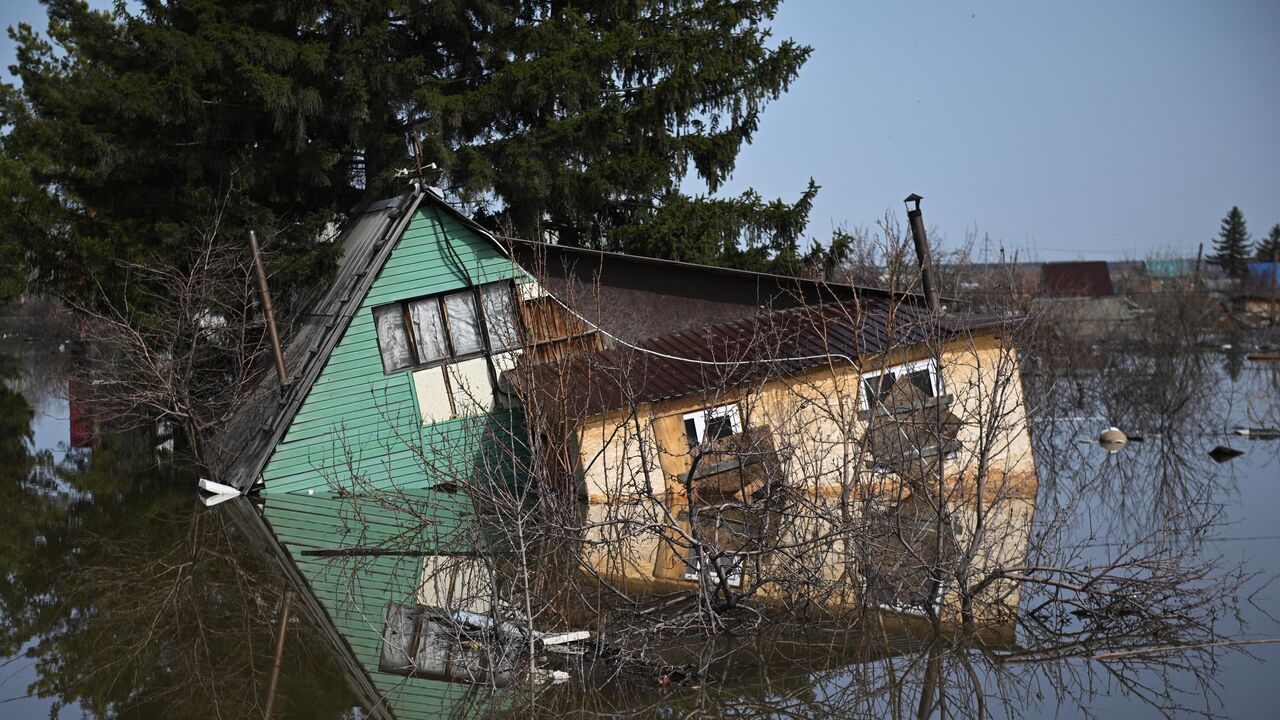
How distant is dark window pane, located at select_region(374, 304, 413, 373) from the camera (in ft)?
64.1

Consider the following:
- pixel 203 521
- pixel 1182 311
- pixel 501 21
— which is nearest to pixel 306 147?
pixel 501 21

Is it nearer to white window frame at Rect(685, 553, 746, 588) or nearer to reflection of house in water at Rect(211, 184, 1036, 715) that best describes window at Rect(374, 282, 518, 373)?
reflection of house in water at Rect(211, 184, 1036, 715)

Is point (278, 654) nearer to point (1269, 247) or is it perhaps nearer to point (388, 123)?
point (388, 123)

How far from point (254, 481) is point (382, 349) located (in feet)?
9.63

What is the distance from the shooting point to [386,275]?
19.4 meters

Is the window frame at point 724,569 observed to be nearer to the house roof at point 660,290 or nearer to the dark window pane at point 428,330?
the house roof at point 660,290

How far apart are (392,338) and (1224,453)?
14.5 m

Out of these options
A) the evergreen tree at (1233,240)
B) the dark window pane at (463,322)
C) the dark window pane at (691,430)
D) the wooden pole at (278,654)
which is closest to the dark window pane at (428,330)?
the dark window pane at (463,322)

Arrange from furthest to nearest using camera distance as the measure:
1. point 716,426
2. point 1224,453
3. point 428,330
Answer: point 1224,453
point 428,330
point 716,426

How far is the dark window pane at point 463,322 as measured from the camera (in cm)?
1977

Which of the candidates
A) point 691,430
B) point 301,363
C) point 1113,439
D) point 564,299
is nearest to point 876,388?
point 691,430

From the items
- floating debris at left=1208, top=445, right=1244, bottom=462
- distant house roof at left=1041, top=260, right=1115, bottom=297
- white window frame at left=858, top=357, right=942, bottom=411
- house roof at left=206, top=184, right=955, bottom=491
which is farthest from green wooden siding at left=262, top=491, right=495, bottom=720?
distant house roof at left=1041, top=260, right=1115, bottom=297

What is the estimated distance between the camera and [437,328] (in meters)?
19.8

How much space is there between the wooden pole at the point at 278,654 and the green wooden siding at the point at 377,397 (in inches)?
286
